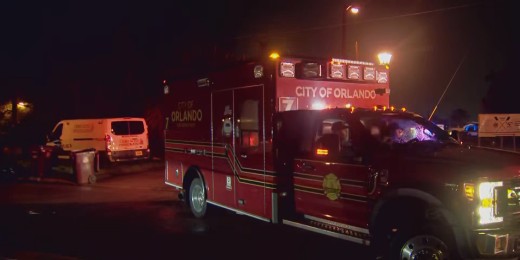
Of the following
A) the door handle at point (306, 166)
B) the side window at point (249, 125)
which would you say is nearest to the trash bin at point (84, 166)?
the side window at point (249, 125)

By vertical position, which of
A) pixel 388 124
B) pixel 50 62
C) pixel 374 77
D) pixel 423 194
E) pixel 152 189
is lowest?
pixel 152 189

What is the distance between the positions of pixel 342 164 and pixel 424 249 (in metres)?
1.47

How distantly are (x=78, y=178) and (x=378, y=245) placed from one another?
12.4 metres

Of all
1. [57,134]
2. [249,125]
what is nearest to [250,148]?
[249,125]

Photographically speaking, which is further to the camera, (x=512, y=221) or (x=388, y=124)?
(x=388, y=124)

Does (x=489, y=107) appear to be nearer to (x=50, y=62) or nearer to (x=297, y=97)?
(x=50, y=62)

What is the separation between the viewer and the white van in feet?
66.4

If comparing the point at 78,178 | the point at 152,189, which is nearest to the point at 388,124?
the point at 152,189

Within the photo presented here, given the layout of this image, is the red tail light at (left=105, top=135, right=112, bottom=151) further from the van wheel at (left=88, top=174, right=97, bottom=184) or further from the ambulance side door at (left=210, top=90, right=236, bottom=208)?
the ambulance side door at (left=210, top=90, right=236, bottom=208)

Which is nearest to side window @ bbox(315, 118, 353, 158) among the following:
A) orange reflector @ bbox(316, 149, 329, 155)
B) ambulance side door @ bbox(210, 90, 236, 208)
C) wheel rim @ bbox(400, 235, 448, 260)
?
orange reflector @ bbox(316, 149, 329, 155)

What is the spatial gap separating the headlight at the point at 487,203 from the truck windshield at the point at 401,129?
139cm

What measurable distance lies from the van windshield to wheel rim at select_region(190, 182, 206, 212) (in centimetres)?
1046

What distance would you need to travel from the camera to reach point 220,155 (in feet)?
31.3

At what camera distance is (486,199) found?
5.41 meters
